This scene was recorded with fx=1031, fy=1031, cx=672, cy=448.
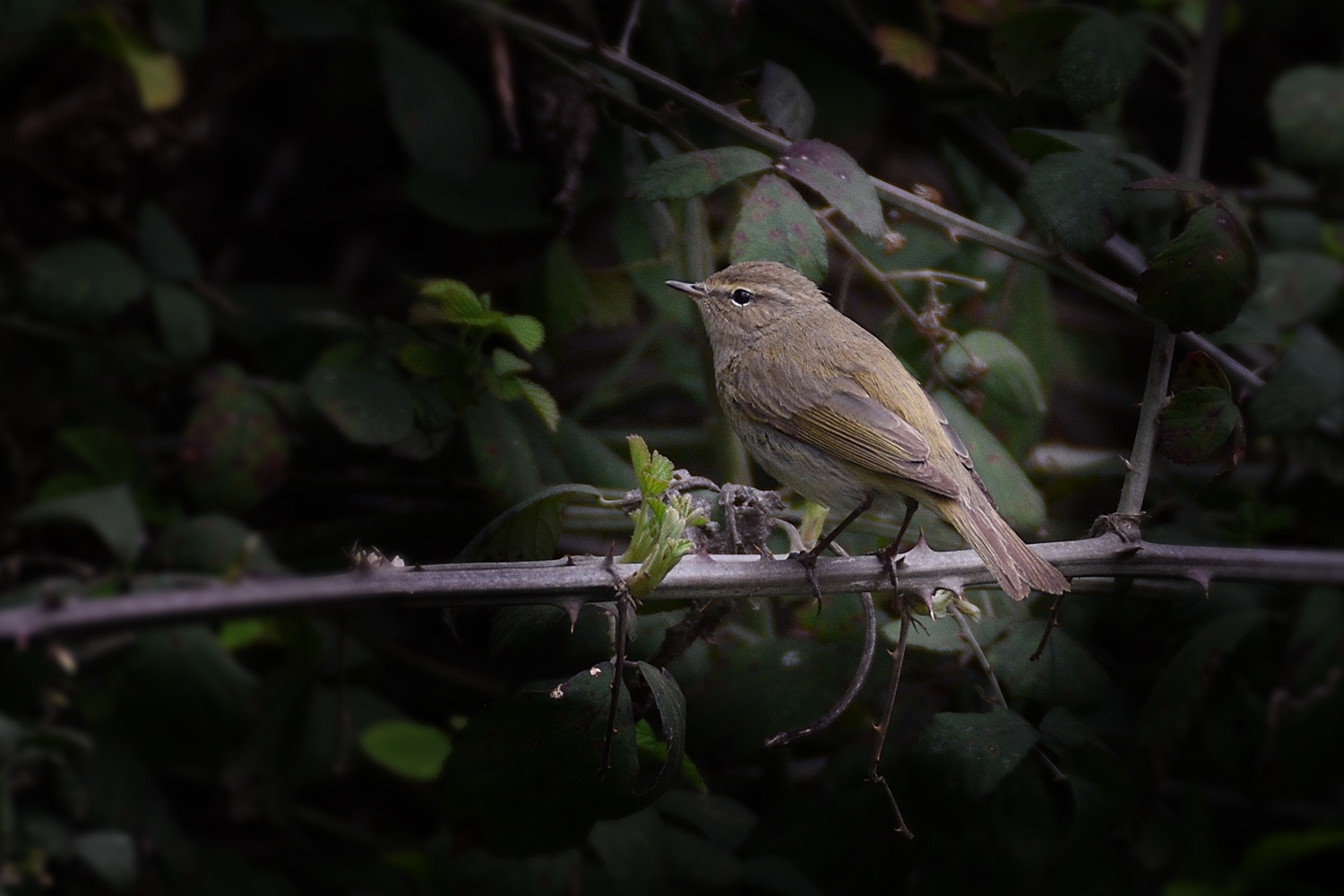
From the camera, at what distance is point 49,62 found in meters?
2.81

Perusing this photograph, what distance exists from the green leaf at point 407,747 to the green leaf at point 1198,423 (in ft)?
4.85

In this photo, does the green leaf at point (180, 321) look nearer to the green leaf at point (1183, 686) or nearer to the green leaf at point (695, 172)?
the green leaf at point (695, 172)

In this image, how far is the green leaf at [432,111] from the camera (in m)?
Answer: 2.24

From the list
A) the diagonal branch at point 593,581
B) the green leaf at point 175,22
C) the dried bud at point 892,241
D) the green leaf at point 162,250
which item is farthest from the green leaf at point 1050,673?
the green leaf at point 175,22

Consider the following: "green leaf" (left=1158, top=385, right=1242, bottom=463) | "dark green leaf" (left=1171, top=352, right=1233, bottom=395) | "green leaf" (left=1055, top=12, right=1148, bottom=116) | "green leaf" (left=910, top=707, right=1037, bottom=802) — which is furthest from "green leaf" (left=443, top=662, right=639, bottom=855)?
"green leaf" (left=1055, top=12, right=1148, bottom=116)

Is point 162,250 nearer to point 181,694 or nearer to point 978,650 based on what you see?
point 181,694

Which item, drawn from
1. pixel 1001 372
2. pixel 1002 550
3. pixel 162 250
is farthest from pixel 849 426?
pixel 162 250

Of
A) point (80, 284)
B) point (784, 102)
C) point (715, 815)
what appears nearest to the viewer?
point (715, 815)

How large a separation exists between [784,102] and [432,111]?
86 centimetres

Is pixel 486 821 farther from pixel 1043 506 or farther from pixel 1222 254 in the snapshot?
pixel 1222 254

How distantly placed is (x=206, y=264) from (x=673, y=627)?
231cm

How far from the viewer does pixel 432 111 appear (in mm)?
2277

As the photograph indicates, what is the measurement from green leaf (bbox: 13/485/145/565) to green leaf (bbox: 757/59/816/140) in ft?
4.58

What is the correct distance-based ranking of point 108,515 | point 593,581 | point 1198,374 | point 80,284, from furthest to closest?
point 80,284
point 108,515
point 1198,374
point 593,581
